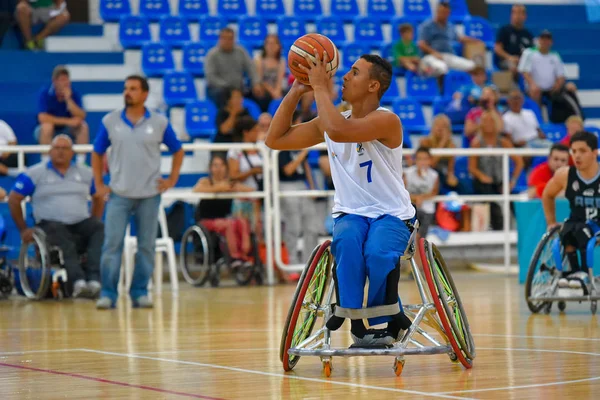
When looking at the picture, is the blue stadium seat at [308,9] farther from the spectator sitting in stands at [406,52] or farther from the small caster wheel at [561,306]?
the small caster wheel at [561,306]

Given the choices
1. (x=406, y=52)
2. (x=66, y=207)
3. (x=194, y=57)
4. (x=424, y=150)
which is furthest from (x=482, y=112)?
(x=66, y=207)

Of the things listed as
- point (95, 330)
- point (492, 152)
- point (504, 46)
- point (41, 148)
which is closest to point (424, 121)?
point (504, 46)

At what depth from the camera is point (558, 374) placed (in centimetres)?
494

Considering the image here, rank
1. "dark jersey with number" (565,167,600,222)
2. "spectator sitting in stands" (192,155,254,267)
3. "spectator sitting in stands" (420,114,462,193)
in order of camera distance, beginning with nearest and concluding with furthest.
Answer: "dark jersey with number" (565,167,600,222), "spectator sitting in stands" (192,155,254,267), "spectator sitting in stands" (420,114,462,193)

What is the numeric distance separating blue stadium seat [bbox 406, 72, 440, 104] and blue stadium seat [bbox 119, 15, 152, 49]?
342 cm

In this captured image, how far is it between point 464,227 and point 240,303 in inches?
153

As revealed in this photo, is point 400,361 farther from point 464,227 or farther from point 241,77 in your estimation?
point 241,77

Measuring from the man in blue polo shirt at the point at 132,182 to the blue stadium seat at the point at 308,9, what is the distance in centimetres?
741

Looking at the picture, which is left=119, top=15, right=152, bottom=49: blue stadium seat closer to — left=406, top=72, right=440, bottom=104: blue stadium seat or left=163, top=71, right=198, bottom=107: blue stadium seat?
left=163, top=71, right=198, bottom=107: blue stadium seat

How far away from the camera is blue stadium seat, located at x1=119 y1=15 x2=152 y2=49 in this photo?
49.9 feet

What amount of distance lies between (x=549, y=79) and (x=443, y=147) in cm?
354

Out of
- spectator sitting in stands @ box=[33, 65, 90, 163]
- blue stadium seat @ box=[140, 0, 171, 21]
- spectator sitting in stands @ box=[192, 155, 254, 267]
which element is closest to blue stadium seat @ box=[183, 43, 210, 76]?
blue stadium seat @ box=[140, 0, 171, 21]

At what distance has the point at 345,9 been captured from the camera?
16.8 meters

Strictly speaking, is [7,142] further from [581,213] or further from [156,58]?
[581,213]
